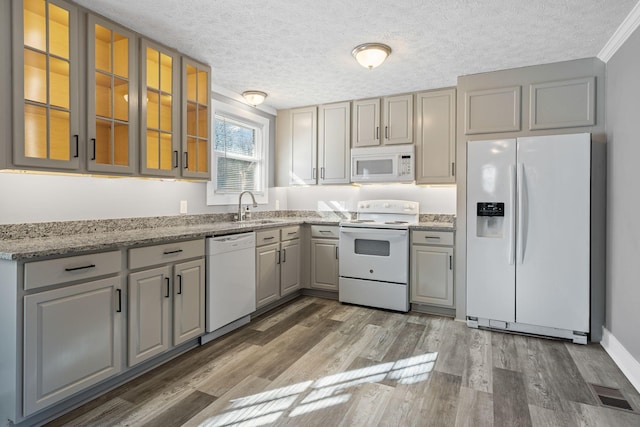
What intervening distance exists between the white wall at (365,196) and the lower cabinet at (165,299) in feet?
7.55

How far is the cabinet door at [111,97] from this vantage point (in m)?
2.24

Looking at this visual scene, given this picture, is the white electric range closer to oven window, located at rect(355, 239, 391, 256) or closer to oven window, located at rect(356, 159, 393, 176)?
oven window, located at rect(355, 239, 391, 256)

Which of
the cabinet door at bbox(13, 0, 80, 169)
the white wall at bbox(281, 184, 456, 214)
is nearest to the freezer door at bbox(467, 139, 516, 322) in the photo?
the white wall at bbox(281, 184, 456, 214)

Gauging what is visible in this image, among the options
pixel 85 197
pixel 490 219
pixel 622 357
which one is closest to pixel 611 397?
pixel 622 357

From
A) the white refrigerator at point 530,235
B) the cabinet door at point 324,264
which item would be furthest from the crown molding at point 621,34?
the cabinet door at point 324,264

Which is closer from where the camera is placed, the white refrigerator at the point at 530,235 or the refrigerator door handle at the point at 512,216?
the white refrigerator at the point at 530,235

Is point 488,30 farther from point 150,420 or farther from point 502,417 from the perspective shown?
point 150,420

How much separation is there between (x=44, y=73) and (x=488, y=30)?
2875 mm

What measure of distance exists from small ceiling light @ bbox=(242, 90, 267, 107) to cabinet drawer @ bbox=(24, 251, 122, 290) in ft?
7.72

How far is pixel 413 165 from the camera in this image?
151 inches

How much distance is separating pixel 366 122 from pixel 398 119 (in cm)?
38

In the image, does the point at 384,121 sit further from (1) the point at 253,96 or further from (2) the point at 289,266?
(2) the point at 289,266

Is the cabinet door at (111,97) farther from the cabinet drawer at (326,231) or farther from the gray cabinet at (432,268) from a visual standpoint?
the gray cabinet at (432,268)

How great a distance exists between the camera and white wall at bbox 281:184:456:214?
407 cm
